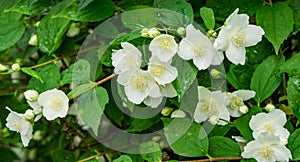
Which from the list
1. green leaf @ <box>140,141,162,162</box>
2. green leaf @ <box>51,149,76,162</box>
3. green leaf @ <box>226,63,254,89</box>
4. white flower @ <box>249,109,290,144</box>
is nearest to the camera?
white flower @ <box>249,109,290,144</box>

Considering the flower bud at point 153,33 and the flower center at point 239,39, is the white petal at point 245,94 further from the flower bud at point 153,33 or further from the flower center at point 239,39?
the flower bud at point 153,33

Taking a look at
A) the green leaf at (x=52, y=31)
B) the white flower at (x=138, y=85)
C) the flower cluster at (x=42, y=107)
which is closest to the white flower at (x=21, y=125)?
the flower cluster at (x=42, y=107)

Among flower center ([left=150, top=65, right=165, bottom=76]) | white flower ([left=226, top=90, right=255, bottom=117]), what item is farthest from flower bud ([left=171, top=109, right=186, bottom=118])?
flower center ([left=150, top=65, right=165, bottom=76])

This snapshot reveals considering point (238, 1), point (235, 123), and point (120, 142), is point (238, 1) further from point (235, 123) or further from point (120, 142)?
point (120, 142)

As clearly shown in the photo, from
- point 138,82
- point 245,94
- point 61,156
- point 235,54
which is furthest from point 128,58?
point 61,156

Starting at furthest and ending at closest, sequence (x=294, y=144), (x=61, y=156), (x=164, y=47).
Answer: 1. (x=61, y=156)
2. (x=294, y=144)
3. (x=164, y=47)

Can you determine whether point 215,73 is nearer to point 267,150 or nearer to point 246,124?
point 246,124

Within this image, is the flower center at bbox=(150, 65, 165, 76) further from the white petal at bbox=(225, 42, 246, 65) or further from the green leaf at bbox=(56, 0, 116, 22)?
the green leaf at bbox=(56, 0, 116, 22)
